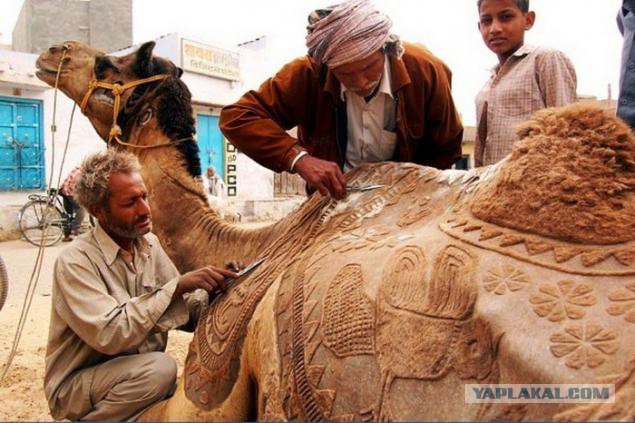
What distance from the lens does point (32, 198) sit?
13.2m

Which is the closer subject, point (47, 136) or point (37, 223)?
point (37, 223)

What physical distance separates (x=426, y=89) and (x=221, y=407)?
68.1 inches

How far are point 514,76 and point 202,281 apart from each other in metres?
1.93

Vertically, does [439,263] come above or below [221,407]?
above

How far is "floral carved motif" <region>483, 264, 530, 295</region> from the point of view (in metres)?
1.69

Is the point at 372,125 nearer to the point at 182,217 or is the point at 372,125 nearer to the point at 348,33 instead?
the point at 348,33

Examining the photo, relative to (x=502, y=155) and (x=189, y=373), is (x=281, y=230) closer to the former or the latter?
(x=189, y=373)

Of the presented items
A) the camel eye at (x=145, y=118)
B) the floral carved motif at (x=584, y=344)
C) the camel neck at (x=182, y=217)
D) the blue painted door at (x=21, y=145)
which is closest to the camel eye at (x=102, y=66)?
the camel eye at (x=145, y=118)

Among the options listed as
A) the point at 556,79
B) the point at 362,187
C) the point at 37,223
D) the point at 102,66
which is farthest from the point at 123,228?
the point at 37,223

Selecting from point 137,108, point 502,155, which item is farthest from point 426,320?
point 137,108

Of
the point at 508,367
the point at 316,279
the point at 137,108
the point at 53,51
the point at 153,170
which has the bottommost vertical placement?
the point at 508,367

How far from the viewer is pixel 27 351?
532 centimetres

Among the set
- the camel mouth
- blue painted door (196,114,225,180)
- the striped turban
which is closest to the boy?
the striped turban

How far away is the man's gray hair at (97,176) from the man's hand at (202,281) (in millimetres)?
471
